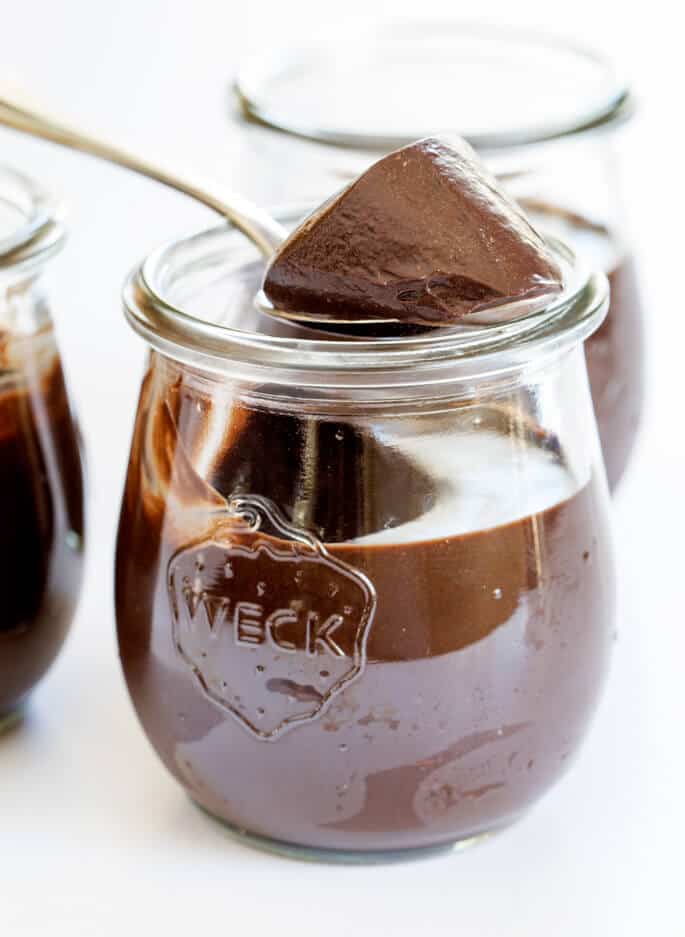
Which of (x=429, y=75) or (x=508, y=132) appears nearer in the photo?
(x=508, y=132)

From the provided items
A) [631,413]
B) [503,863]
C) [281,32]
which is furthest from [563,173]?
[281,32]

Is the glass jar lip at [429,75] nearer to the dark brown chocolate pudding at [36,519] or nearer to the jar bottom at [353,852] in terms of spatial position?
the dark brown chocolate pudding at [36,519]

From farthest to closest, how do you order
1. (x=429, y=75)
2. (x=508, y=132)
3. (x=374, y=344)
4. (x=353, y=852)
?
(x=429, y=75) < (x=508, y=132) < (x=353, y=852) < (x=374, y=344)

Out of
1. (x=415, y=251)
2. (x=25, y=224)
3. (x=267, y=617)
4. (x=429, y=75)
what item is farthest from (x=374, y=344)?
(x=429, y=75)

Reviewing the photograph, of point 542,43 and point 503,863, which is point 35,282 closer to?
point 503,863

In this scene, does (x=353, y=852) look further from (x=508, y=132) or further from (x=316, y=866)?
(x=508, y=132)

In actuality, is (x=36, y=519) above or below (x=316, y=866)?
above

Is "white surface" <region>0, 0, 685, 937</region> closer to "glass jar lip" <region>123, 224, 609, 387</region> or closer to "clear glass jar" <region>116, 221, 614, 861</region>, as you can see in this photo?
"clear glass jar" <region>116, 221, 614, 861</region>

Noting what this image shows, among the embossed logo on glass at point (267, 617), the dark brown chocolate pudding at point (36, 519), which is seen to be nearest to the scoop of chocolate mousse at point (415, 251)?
the embossed logo on glass at point (267, 617)
